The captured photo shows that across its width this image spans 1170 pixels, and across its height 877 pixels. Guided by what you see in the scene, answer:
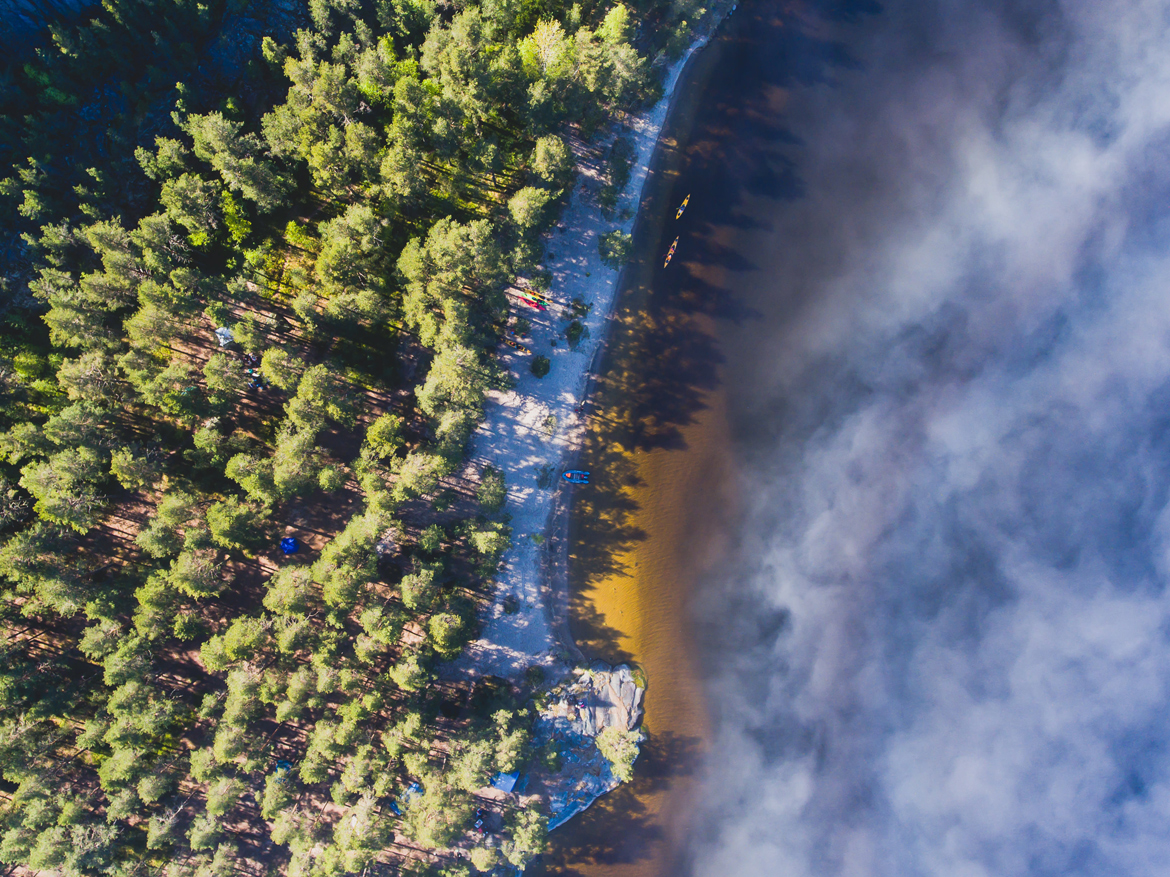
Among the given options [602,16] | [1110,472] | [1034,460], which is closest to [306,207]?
[602,16]

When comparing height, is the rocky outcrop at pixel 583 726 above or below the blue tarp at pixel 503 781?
above

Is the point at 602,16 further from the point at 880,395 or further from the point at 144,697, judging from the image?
the point at 144,697

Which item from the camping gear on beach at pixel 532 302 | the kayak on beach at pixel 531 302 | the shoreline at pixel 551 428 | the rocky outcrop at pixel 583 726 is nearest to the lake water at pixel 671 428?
the shoreline at pixel 551 428

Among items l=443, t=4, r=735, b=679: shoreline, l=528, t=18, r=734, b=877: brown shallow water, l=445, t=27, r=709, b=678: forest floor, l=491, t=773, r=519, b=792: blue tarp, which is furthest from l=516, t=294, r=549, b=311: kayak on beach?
l=491, t=773, r=519, b=792: blue tarp

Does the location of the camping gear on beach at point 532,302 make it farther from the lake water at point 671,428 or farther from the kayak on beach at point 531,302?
the lake water at point 671,428

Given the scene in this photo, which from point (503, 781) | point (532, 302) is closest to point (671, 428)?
point (532, 302)
